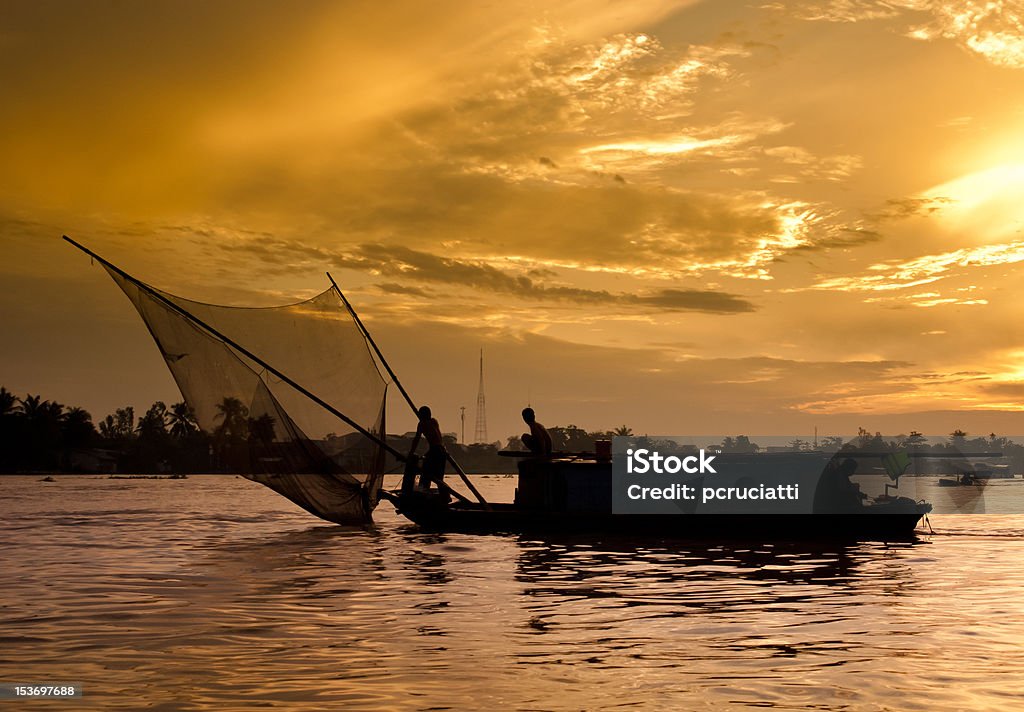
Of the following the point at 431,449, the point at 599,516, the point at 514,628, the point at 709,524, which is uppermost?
the point at 431,449

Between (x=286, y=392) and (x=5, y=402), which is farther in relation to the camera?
(x=5, y=402)

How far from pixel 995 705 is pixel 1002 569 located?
15154mm

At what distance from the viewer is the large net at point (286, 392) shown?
90.5ft

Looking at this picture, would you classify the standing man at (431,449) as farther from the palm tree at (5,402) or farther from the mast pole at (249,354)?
the palm tree at (5,402)

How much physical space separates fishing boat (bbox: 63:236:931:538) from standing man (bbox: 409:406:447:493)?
42 centimetres

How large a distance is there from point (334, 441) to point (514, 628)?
16.6 m

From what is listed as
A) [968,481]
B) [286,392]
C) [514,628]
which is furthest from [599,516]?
[968,481]

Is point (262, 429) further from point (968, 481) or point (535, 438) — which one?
point (968, 481)

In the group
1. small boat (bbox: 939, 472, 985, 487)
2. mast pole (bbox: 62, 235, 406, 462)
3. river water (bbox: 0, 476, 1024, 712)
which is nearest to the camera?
river water (bbox: 0, 476, 1024, 712)

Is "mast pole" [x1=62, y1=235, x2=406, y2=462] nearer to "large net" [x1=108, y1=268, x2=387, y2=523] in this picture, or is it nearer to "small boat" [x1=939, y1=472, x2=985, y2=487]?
"large net" [x1=108, y1=268, x2=387, y2=523]

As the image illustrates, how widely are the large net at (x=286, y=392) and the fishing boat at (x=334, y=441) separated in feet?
0.10

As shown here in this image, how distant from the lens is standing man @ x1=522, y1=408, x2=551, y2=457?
30641 millimetres

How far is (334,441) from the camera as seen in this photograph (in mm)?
29906

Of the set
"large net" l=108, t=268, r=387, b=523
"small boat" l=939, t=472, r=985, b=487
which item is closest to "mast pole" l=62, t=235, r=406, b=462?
"large net" l=108, t=268, r=387, b=523
